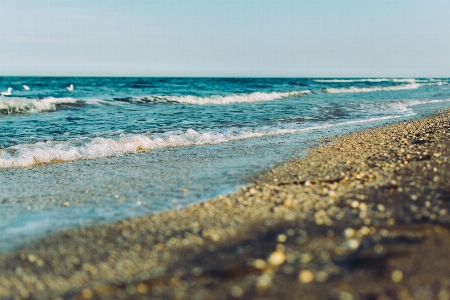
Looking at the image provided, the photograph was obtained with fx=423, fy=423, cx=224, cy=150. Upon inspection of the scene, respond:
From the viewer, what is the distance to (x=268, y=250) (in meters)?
3.28

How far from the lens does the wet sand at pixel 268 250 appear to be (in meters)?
2.75

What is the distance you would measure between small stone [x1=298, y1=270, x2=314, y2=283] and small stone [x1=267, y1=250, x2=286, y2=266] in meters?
0.22

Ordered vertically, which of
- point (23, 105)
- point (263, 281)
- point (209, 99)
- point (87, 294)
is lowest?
point (87, 294)

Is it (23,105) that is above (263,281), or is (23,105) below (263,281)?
above

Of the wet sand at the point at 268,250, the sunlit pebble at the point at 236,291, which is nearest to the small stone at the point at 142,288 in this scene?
the wet sand at the point at 268,250

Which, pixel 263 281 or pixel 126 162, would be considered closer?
pixel 263 281

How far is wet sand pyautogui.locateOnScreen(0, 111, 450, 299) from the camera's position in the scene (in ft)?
9.02

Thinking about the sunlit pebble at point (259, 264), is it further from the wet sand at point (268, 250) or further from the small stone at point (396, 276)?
the small stone at point (396, 276)

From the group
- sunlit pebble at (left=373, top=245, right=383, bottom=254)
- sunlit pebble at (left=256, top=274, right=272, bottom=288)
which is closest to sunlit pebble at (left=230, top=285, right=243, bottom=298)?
sunlit pebble at (left=256, top=274, right=272, bottom=288)

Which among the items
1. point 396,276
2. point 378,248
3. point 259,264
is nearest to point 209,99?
point 378,248

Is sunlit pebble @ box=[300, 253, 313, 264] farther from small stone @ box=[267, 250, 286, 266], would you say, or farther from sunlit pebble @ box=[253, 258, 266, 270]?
sunlit pebble @ box=[253, 258, 266, 270]

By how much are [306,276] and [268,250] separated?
506 millimetres

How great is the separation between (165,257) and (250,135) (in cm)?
845

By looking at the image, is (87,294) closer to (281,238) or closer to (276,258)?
(276,258)
